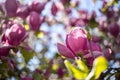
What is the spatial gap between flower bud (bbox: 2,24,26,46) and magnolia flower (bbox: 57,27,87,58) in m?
0.30

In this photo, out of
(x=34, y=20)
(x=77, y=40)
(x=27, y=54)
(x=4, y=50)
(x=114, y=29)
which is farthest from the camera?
(x=114, y=29)

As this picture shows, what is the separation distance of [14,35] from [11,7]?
0.34 m

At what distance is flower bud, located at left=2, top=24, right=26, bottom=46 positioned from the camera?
1226 millimetres

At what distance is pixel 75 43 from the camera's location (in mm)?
964

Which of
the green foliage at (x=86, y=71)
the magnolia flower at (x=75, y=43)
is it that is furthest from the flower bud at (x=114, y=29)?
the green foliage at (x=86, y=71)

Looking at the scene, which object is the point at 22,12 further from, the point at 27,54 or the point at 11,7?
the point at 27,54

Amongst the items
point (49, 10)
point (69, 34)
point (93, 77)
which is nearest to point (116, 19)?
point (49, 10)

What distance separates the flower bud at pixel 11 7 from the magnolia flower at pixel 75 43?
24.4 inches

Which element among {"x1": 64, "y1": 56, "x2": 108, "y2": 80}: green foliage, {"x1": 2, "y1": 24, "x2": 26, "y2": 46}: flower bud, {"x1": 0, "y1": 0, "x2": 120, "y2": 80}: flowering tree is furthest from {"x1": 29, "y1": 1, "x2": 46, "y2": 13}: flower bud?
{"x1": 64, "y1": 56, "x2": 108, "y2": 80}: green foliage

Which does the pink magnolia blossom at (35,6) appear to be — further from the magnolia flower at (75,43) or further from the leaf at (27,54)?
the magnolia flower at (75,43)

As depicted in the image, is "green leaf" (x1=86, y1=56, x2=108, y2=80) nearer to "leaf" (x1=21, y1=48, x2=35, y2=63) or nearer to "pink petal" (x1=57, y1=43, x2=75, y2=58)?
"pink petal" (x1=57, y1=43, x2=75, y2=58)

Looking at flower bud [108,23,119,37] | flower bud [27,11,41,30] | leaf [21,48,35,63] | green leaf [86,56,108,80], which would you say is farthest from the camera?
flower bud [108,23,119,37]

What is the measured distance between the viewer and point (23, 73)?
5.49 feet

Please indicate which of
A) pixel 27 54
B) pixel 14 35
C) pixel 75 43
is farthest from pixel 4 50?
pixel 75 43
